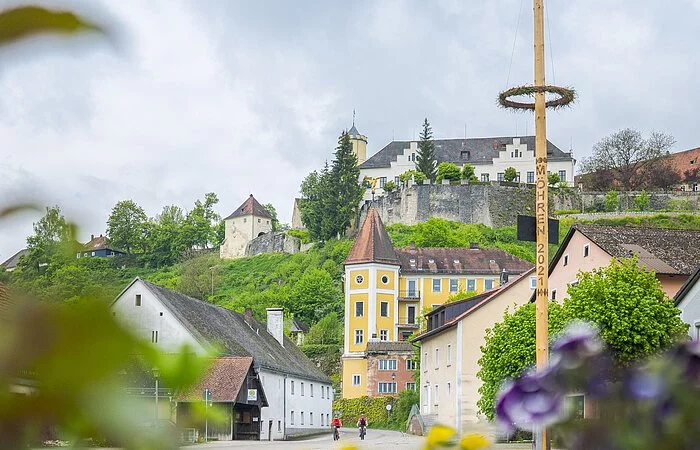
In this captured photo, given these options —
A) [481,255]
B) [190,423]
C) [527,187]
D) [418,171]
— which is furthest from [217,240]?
[190,423]

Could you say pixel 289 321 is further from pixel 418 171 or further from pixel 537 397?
pixel 537 397

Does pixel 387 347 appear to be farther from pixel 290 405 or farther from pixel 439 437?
pixel 439 437

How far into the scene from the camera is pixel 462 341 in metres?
38.7

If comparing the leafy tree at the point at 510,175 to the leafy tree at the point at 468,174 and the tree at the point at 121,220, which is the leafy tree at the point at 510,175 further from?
the tree at the point at 121,220

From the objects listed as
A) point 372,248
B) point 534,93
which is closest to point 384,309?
point 372,248

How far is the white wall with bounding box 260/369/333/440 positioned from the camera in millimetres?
41016

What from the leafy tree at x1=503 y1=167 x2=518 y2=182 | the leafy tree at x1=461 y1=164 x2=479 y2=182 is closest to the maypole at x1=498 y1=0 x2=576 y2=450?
the leafy tree at x1=461 y1=164 x2=479 y2=182

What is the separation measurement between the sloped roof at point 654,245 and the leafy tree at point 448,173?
220 ft

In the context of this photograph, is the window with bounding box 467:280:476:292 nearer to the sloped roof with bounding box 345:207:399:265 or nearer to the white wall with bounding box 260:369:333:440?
the sloped roof with bounding box 345:207:399:265

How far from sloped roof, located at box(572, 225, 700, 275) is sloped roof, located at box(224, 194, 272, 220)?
305 feet

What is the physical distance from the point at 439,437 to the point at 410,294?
253 ft

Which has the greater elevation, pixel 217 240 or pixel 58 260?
pixel 217 240

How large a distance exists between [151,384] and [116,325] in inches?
4.4

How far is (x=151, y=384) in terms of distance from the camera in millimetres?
859
